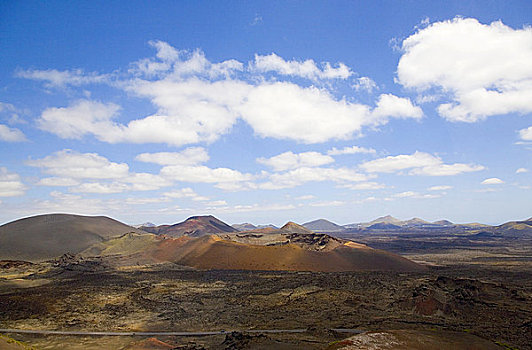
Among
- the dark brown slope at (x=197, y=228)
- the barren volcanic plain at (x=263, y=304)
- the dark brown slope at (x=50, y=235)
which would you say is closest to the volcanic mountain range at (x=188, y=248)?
the dark brown slope at (x=50, y=235)

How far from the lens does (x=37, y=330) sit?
1933 cm

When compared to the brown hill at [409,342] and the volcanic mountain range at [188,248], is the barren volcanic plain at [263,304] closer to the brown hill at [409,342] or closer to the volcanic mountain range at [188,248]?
the brown hill at [409,342]

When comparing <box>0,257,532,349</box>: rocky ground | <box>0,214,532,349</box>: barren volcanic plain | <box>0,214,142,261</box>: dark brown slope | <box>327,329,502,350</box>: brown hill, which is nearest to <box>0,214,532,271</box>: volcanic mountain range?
<box>0,214,142,261</box>: dark brown slope

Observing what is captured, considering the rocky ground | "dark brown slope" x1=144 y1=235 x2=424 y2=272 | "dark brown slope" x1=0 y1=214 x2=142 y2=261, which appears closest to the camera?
the rocky ground

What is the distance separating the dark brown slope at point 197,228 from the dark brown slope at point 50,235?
31.2 meters

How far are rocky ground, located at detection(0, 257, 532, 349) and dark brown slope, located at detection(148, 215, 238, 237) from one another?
9002 cm

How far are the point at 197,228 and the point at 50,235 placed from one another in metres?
60.4

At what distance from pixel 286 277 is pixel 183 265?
1807cm

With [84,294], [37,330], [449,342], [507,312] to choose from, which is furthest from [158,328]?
[507,312]

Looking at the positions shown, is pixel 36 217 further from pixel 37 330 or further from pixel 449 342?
pixel 449 342

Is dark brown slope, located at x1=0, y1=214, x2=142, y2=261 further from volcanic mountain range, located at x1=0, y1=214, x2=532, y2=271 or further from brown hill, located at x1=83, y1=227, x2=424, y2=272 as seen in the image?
brown hill, located at x1=83, y1=227, x2=424, y2=272

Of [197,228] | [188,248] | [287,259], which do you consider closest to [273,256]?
[287,259]

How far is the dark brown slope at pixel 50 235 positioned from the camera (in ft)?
211

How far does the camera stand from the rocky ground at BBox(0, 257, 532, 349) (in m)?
17.4
